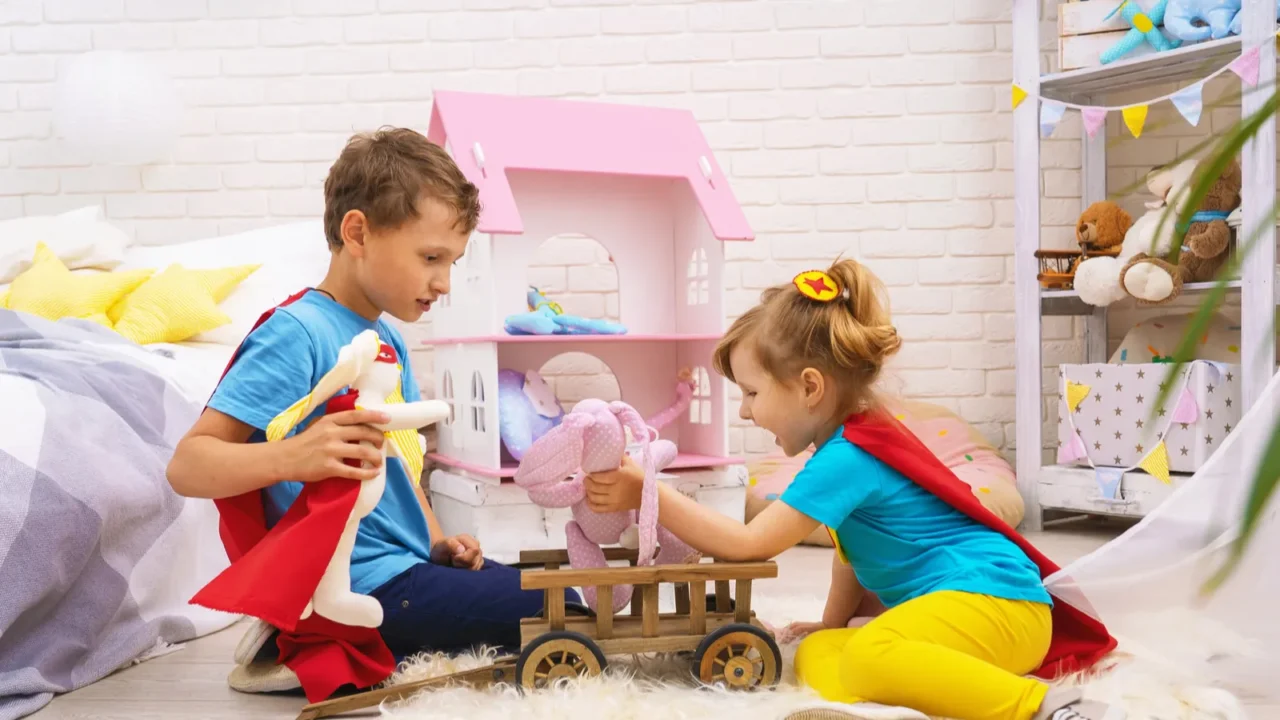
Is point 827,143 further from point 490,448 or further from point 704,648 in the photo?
point 704,648

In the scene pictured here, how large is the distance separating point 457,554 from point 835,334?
2.28 ft

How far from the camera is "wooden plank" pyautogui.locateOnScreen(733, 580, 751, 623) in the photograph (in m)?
1.44

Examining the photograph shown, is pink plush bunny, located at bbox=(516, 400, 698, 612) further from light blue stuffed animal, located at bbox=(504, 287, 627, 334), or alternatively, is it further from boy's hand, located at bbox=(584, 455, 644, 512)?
light blue stuffed animal, located at bbox=(504, 287, 627, 334)

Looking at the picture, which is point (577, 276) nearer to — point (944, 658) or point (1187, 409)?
point (1187, 409)

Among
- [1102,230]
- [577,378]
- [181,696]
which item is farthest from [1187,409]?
[181,696]

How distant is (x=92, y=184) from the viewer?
330 centimetres

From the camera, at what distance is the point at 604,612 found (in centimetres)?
142

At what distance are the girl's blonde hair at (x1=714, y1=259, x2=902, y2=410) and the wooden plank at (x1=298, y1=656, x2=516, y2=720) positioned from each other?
545 millimetres

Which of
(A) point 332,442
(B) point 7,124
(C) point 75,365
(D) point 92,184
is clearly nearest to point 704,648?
(A) point 332,442

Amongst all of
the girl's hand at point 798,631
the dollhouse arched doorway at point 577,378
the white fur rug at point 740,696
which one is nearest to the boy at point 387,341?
the white fur rug at point 740,696

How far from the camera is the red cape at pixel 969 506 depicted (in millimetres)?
1440

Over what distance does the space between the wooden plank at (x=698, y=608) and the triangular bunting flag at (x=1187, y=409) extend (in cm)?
168

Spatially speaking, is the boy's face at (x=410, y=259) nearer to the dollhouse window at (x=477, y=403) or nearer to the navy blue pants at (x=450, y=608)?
the navy blue pants at (x=450, y=608)

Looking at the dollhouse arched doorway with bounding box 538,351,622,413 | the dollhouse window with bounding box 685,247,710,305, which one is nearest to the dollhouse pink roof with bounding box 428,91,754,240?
the dollhouse window with bounding box 685,247,710,305
